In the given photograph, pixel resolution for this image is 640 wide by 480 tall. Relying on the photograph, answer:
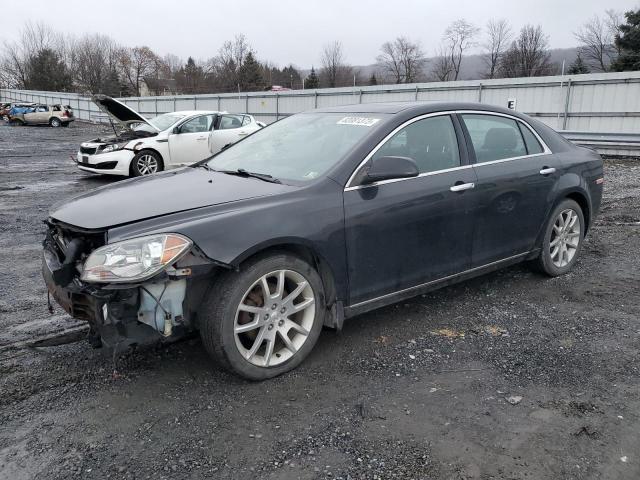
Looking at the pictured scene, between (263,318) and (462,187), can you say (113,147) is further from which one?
(263,318)

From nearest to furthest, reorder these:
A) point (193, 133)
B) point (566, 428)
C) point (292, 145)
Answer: point (566, 428)
point (292, 145)
point (193, 133)

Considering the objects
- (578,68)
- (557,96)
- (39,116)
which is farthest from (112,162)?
(578,68)

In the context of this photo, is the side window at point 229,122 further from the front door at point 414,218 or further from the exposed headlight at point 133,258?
→ the exposed headlight at point 133,258

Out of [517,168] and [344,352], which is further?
[517,168]

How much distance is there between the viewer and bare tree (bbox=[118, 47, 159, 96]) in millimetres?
82438

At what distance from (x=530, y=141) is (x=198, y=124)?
935 centimetres

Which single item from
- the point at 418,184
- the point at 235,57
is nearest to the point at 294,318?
the point at 418,184

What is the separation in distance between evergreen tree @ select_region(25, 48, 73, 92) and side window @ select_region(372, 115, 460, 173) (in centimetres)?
A: 7688

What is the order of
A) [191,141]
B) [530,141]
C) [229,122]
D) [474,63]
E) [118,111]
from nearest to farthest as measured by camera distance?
[530,141]
[118,111]
[191,141]
[229,122]
[474,63]

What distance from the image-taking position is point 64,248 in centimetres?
321

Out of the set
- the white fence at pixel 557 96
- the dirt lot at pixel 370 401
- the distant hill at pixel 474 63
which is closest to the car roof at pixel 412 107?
the dirt lot at pixel 370 401

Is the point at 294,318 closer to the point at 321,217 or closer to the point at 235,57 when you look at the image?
the point at 321,217

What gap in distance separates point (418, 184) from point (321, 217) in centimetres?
86

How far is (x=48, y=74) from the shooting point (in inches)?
2768
